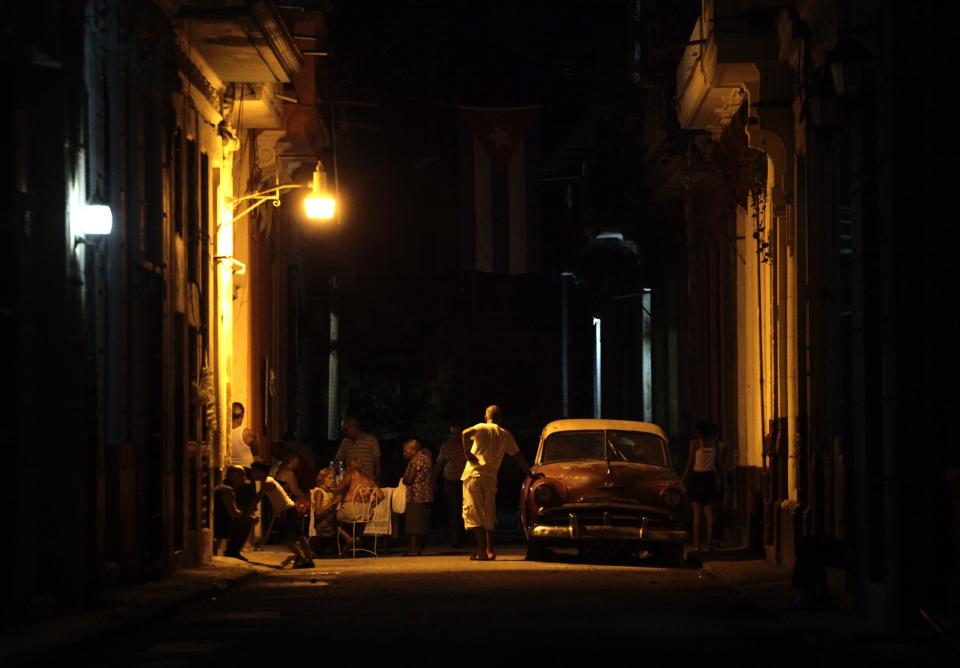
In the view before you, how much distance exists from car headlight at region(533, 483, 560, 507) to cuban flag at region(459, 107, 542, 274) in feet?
29.2

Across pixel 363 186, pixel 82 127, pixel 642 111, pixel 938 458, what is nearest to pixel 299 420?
pixel 642 111

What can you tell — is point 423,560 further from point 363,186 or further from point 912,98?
point 363,186

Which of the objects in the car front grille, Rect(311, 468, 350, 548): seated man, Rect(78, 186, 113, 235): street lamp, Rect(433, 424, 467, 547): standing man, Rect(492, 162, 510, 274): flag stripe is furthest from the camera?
Rect(492, 162, 510, 274): flag stripe

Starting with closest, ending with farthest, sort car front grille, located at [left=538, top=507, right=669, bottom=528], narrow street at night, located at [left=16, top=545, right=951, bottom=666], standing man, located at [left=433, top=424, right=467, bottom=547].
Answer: narrow street at night, located at [left=16, top=545, right=951, bottom=666] < car front grille, located at [left=538, top=507, right=669, bottom=528] < standing man, located at [left=433, top=424, right=467, bottom=547]

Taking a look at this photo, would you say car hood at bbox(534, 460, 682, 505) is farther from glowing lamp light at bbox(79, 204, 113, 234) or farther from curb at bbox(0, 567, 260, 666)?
glowing lamp light at bbox(79, 204, 113, 234)

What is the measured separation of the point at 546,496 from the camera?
894 inches

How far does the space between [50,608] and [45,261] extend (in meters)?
2.73

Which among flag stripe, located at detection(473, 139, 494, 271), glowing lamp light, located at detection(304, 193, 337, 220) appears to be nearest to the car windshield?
glowing lamp light, located at detection(304, 193, 337, 220)

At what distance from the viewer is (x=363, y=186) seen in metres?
52.9

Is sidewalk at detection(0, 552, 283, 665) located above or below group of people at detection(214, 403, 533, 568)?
below

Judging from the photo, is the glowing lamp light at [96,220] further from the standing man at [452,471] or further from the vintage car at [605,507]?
the standing man at [452,471]

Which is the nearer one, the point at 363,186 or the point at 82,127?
the point at 82,127

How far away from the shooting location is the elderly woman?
86.8 feet

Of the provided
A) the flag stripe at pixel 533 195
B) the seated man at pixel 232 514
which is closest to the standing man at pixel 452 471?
the flag stripe at pixel 533 195
